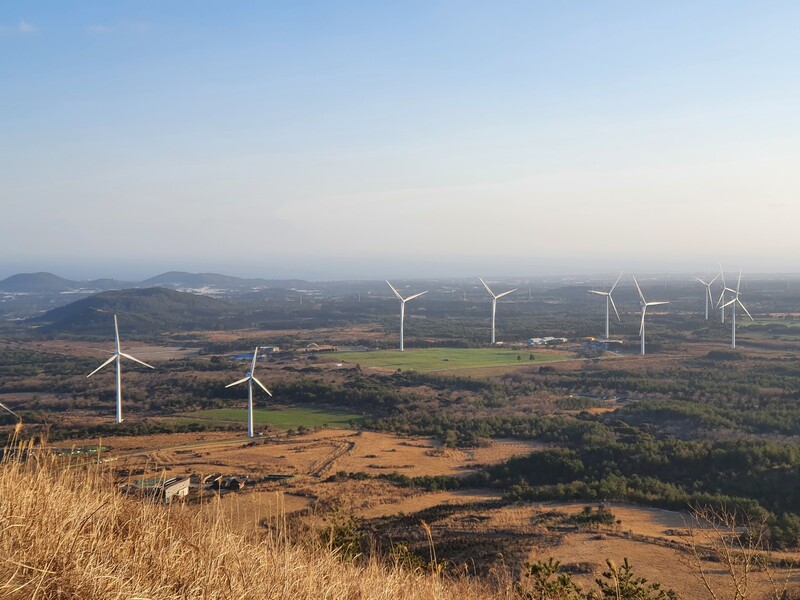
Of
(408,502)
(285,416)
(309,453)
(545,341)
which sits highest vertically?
(408,502)

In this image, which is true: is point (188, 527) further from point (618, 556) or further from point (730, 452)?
point (730, 452)

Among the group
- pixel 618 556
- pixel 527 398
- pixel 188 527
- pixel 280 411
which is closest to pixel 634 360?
pixel 527 398

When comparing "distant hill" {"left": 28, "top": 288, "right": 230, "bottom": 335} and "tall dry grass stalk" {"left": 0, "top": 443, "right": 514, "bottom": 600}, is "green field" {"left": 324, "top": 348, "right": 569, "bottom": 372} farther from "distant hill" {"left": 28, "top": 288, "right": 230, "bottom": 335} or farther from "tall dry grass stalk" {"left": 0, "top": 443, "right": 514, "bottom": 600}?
"tall dry grass stalk" {"left": 0, "top": 443, "right": 514, "bottom": 600}

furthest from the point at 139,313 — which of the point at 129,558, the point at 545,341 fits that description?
the point at 129,558

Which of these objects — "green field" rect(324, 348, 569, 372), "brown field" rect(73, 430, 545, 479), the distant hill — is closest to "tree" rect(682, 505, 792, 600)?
"brown field" rect(73, 430, 545, 479)

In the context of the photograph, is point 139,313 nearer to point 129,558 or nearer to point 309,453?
point 309,453
